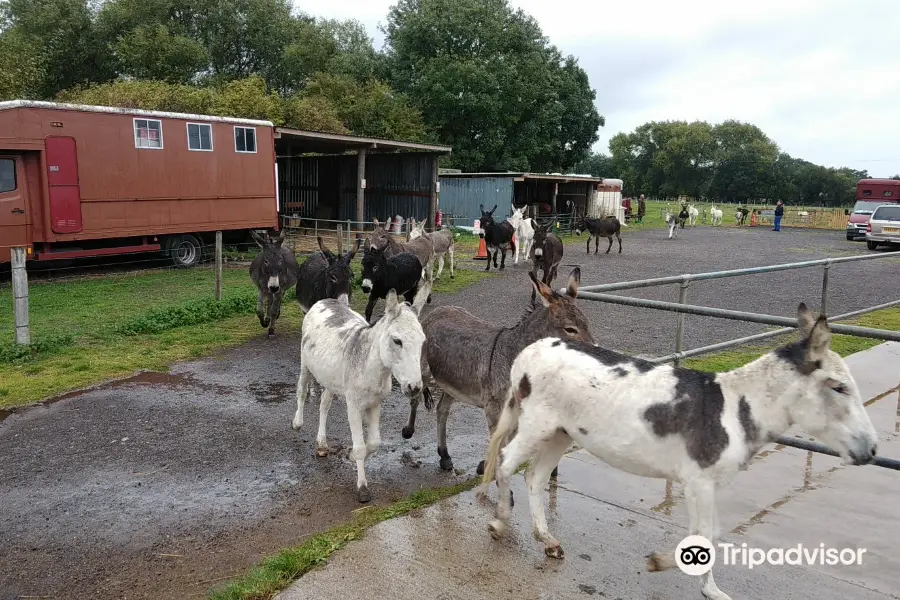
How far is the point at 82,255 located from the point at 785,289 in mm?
17533

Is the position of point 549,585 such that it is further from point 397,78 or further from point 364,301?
point 397,78

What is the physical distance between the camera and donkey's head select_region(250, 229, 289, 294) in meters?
10.3

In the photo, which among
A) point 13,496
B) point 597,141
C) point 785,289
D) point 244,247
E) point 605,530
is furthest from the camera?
point 597,141

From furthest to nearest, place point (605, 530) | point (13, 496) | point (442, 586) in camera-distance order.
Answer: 1. point (13, 496)
2. point (605, 530)
3. point (442, 586)

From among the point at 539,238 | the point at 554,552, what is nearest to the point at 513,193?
the point at 539,238

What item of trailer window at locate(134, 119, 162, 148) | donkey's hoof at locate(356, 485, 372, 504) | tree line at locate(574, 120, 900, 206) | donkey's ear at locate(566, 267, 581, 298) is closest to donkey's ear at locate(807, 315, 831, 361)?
donkey's ear at locate(566, 267, 581, 298)

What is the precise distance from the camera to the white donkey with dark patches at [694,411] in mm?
3232

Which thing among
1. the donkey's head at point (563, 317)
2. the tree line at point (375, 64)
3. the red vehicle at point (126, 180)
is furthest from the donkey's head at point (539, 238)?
the tree line at point (375, 64)

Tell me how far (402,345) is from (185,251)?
16.3m

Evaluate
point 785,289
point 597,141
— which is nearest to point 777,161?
point 597,141

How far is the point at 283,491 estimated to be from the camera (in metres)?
5.19

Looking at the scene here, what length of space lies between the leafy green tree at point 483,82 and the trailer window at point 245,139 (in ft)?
79.0

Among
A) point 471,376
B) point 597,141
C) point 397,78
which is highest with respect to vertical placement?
point 397,78

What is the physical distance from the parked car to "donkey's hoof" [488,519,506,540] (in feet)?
93.3
